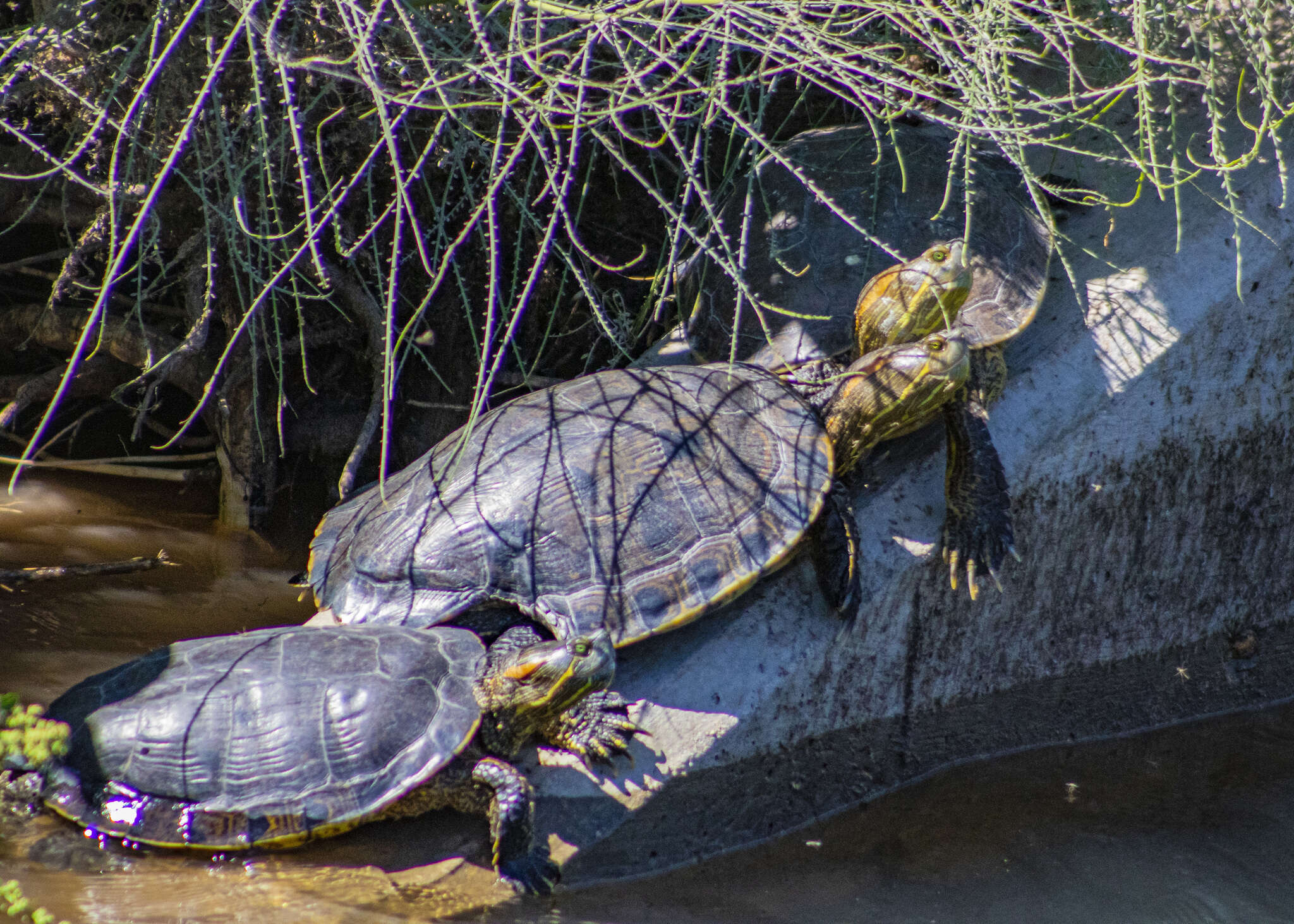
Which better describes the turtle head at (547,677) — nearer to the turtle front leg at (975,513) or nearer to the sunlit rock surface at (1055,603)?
the sunlit rock surface at (1055,603)

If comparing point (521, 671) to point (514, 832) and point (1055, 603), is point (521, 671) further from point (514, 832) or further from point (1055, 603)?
point (1055, 603)

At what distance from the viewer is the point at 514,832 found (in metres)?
2.19

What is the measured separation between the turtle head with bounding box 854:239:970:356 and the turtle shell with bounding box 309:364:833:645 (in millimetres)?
395

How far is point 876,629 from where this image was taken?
2736 millimetres

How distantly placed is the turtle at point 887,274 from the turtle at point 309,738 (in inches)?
47.1

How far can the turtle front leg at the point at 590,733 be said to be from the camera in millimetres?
2357

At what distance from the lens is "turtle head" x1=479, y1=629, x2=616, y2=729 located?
2213mm

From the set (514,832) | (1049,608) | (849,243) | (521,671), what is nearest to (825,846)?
(514,832)

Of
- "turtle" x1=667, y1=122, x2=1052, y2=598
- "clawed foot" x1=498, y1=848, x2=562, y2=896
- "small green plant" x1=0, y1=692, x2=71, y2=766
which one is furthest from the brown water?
"turtle" x1=667, y1=122, x2=1052, y2=598

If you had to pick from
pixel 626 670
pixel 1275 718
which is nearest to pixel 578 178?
pixel 626 670

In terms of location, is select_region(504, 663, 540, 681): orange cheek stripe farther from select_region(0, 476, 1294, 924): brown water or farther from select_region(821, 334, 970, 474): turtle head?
select_region(821, 334, 970, 474): turtle head

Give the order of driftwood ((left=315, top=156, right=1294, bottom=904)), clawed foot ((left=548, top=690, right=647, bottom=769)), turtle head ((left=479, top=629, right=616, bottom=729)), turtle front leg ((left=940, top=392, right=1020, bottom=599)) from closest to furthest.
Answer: turtle head ((left=479, top=629, right=616, bottom=729)) → clawed foot ((left=548, top=690, right=647, bottom=769)) → driftwood ((left=315, top=156, right=1294, bottom=904)) → turtle front leg ((left=940, top=392, right=1020, bottom=599))

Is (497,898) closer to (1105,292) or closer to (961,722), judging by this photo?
(961,722)

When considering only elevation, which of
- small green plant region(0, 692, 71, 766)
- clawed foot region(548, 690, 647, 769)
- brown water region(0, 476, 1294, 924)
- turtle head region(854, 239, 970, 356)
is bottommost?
brown water region(0, 476, 1294, 924)
